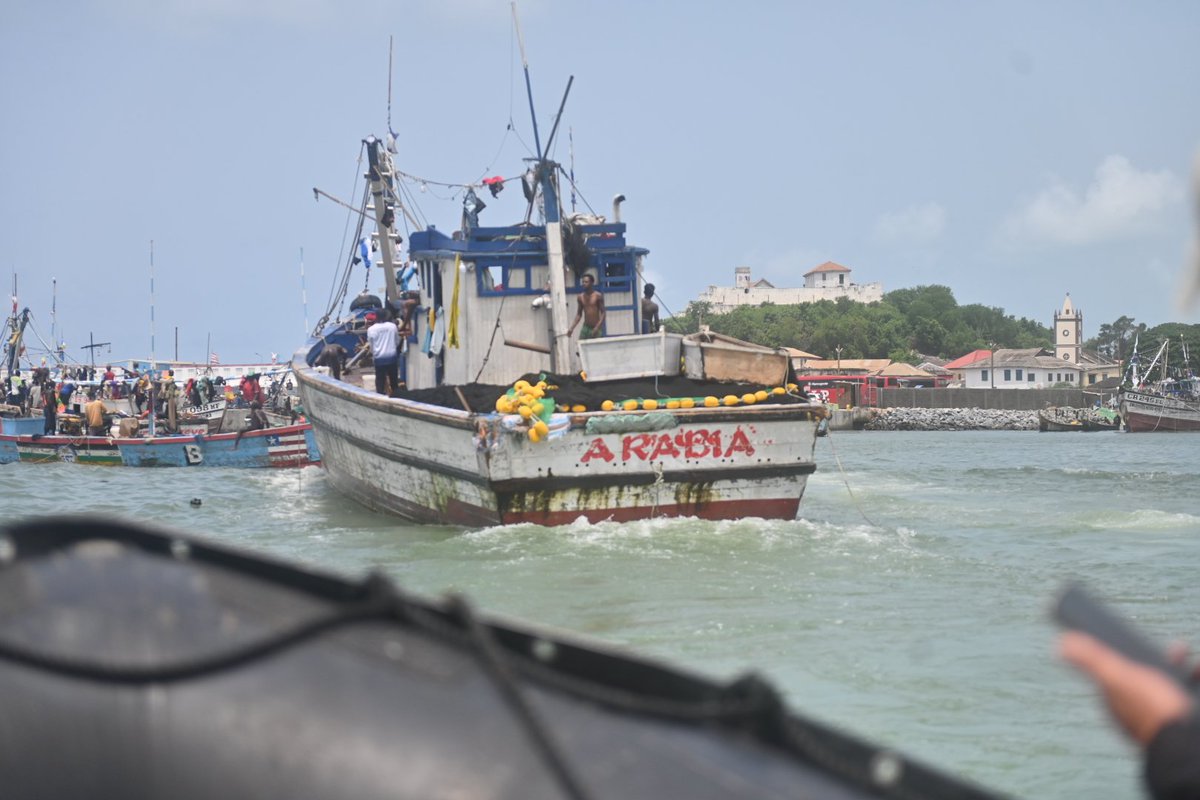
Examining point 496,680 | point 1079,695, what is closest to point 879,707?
point 1079,695

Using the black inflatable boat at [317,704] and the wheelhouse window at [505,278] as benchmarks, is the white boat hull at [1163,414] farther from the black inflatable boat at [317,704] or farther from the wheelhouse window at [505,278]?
the black inflatable boat at [317,704]

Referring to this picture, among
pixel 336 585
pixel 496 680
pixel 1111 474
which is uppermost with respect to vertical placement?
pixel 336 585

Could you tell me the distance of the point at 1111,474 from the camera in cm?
2741

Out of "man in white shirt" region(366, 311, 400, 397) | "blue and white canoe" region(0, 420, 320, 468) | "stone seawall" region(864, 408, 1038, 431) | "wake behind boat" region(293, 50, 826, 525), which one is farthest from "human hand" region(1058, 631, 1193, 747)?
"stone seawall" region(864, 408, 1038, 431)

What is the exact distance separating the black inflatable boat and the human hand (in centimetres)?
27

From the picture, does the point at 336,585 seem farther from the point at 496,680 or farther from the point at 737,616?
the point at 737,616

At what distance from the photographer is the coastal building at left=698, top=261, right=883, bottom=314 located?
153000 millimetres

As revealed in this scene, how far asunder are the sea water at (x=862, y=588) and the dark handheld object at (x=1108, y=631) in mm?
2011

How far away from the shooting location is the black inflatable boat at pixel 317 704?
1944mm

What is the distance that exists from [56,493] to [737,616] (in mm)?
14922

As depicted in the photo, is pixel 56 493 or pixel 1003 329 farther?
pixel 1003 329

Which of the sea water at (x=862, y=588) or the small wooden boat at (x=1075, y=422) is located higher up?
the sea water at (x=862, y=588)

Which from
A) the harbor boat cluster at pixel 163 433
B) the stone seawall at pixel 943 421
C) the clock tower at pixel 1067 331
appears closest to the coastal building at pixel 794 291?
the clock tower at pixel 1067 331

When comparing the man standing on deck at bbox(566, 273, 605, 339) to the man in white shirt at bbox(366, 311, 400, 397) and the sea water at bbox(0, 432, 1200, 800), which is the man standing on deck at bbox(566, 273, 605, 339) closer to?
the sea water at bbox(0, 432, 1200, 800)
